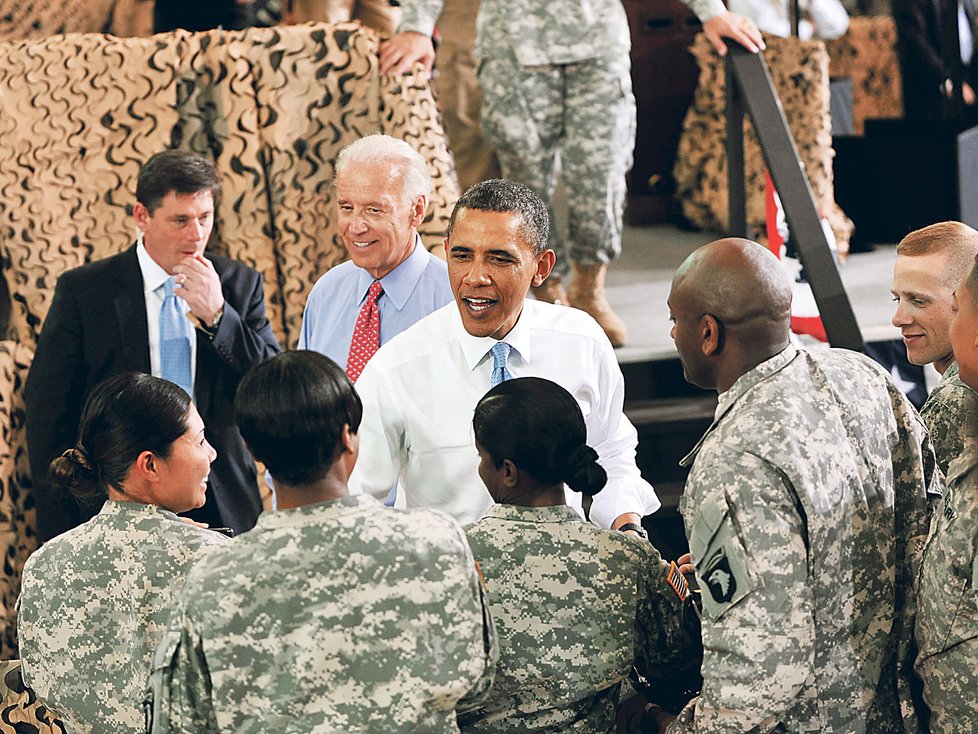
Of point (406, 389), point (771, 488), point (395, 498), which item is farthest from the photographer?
point (395, 498)

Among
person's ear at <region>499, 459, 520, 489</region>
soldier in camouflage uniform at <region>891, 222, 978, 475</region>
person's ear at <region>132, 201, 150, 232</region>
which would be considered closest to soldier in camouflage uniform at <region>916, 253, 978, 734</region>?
soldier in camouflage uniform at <region>891, 222, 978, 475</region>

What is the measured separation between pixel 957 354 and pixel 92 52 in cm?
367

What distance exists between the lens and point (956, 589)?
2170 mm

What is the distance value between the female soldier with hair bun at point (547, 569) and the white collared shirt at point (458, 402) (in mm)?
534

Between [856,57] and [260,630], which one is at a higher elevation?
[856,57]

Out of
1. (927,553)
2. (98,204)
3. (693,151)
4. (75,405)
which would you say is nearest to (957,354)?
(927,553)

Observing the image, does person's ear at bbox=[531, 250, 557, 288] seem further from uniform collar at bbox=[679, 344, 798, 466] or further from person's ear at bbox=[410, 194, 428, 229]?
uniform collar at bbox=[679, 344, 798, 466]

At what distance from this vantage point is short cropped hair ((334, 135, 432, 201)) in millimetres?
3533

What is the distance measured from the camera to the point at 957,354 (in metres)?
2.15

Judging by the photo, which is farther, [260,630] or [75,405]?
[75,405]

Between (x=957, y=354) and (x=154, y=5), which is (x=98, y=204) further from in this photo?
(x=957, y=354)

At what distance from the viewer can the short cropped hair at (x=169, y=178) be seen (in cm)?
364

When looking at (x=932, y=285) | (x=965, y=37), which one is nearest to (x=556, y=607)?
(x=932, y=285)

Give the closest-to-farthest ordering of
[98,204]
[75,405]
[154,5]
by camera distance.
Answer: [75,405] → [98,204] → [154,5]
